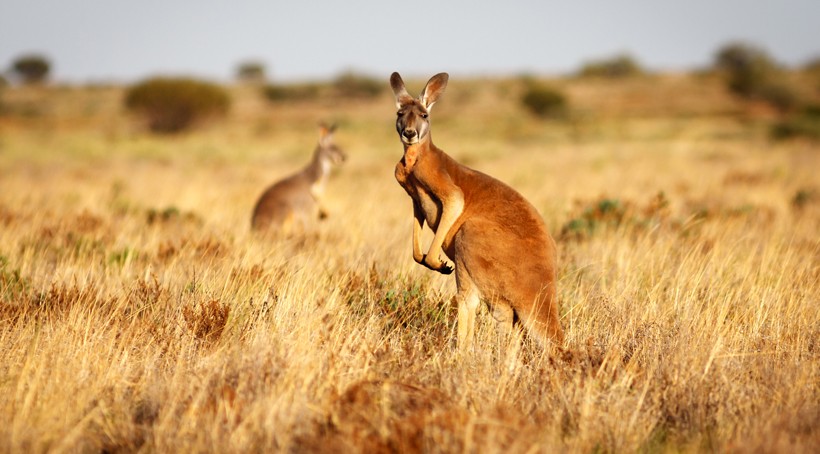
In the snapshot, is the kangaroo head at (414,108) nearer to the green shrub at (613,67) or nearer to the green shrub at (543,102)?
the green shrub at (543,102)

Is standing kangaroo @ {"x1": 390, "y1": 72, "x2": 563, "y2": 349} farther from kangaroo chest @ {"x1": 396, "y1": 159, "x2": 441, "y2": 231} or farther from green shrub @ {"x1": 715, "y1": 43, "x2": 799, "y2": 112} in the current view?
green shrub @ {"x1": 715, "y1": 43, "x2": 799, "y2": 112}

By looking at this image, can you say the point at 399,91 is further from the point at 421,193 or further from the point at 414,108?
the point at 421,193

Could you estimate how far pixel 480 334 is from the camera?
13.4 ft

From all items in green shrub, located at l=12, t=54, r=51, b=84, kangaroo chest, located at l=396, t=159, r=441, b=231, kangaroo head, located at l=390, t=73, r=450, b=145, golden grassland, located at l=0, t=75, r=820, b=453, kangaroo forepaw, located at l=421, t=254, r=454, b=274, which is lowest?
golden grassland, located at l=0, t=75, r=820, b=453

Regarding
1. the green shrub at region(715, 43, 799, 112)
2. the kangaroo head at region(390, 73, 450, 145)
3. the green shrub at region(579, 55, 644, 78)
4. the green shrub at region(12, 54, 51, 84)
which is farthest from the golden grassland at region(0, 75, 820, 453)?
the green shrub at region(12, 54, 51, 84)

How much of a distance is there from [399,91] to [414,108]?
26 centimetres

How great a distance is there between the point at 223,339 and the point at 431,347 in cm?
128

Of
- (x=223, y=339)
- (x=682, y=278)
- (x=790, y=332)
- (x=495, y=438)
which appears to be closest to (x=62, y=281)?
(x=223, y=339)

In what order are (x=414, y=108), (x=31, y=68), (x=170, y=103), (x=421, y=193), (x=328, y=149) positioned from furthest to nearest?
(x=31, y=68) < (x=170, y=103) < (x=328, y=149) < (x=421, y=193) < (x=414, y=108)

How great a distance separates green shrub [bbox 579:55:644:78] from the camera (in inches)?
3735

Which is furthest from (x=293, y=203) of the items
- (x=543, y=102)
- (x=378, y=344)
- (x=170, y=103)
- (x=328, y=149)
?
(x=543, y=102)

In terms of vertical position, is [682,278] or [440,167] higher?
[440,167]

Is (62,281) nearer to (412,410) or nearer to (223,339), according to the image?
(223,339)

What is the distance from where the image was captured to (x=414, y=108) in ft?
13.0
